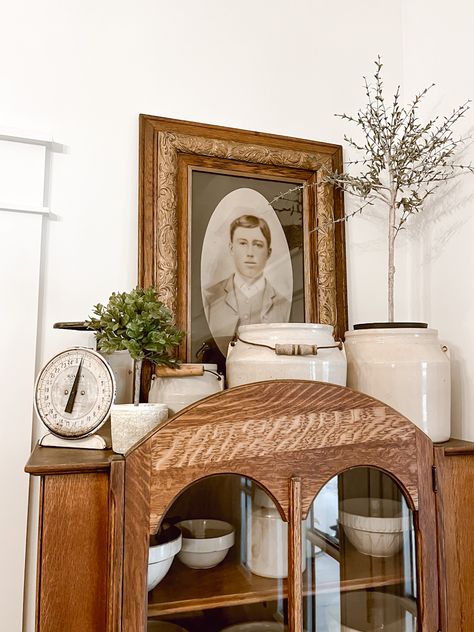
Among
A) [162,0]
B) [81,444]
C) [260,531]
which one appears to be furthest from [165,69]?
[260,531]

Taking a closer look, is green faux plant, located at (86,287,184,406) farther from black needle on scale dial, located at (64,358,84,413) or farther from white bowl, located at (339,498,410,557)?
white bowl, located at (339,498,410,557)

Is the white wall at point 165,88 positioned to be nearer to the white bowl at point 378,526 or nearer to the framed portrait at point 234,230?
the framed portrait at point 234,230

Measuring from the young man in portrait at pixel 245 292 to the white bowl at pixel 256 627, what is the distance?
57cm

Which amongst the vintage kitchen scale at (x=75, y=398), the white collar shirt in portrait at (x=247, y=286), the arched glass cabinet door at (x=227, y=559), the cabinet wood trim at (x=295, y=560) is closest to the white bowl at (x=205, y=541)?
the arched glass cabinet door at (x=227, y=559)

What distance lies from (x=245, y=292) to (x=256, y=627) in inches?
27.5

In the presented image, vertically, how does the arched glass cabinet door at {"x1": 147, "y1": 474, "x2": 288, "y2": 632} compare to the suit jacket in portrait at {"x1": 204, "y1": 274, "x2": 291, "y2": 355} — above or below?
below

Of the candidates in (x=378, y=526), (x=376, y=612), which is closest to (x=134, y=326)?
(x=378, y=526)

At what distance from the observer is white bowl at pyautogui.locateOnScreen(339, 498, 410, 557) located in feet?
3.23

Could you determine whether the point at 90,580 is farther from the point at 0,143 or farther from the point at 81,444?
the point at 0,143

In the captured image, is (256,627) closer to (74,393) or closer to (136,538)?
(136,538)

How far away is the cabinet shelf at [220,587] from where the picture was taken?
34.3 inches

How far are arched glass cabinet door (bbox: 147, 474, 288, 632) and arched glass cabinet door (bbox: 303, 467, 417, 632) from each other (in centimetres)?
9

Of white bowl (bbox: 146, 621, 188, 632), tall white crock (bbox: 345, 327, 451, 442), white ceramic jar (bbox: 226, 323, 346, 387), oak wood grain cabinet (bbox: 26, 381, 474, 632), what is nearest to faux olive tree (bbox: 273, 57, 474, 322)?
tall white crock (bbox: 345, 327, 451, 442)

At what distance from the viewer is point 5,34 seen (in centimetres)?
120
